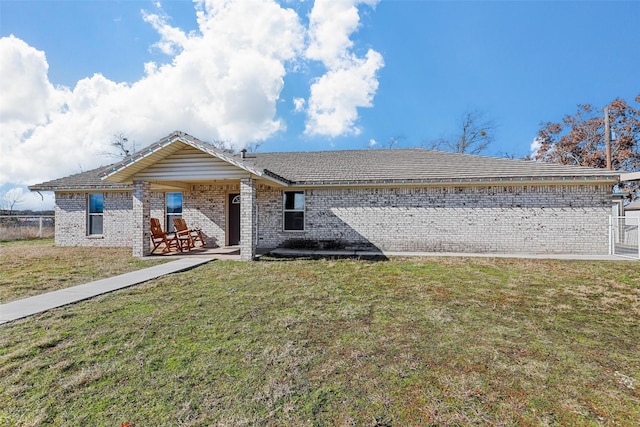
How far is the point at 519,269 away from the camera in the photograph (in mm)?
8414

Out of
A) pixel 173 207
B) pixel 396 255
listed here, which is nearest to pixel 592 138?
pixel 396 255

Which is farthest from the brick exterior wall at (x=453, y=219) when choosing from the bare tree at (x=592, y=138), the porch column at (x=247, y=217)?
the bare tree at (x=592, y=138)

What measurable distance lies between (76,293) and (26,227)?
19.3 m

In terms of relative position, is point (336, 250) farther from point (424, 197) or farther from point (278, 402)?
point (278, 402)

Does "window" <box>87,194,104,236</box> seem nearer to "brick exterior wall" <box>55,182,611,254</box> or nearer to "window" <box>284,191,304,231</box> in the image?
"brick exterior wall" <box>55,182,611,254</box>

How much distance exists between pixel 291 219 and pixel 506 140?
89.7 ft

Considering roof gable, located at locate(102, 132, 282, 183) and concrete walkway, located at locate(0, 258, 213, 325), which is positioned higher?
roof gable, located at locate(102, 132, 282, 183)

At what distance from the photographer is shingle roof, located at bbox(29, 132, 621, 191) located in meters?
9.42

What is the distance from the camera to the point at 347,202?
39.4 feet

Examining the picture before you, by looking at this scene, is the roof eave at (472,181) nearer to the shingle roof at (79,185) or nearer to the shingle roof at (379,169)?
the shingle roof at (379,169)

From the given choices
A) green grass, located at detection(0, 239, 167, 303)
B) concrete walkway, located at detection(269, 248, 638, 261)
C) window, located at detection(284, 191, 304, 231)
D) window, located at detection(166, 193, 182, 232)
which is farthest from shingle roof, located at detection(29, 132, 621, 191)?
green grass, located at detection(0, 239, 167, 303)

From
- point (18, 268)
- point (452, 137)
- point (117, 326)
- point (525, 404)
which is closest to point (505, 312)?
point (525, 404)

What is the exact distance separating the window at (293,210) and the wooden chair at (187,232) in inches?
Result: 145

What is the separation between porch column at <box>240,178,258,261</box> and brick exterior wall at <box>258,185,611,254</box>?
120 inches
